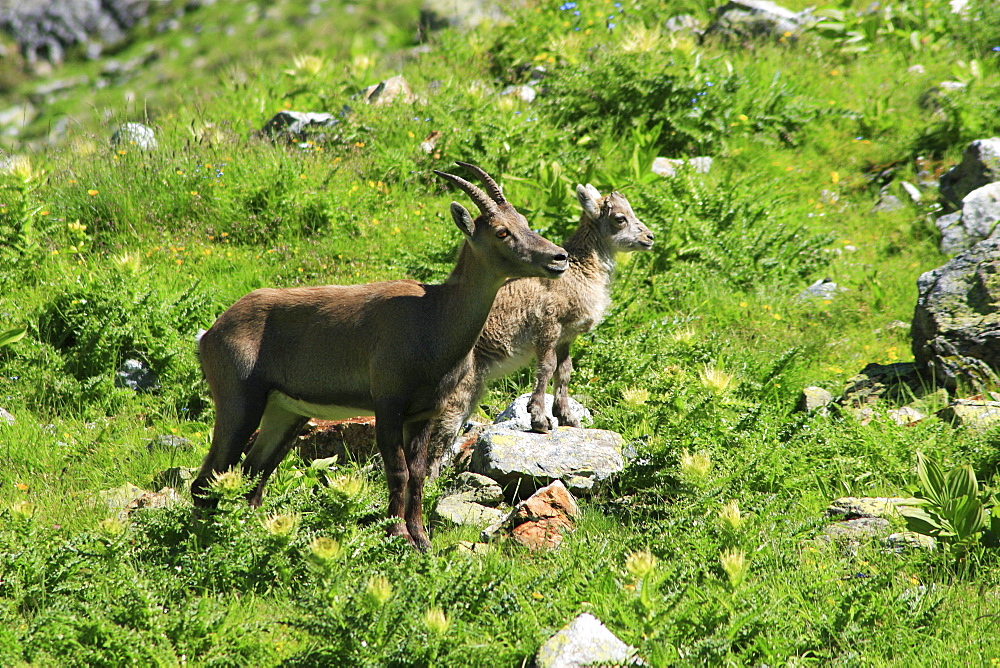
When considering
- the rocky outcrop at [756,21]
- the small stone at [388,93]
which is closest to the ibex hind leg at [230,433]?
the small stone at [388,93]

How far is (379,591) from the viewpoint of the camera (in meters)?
5.08

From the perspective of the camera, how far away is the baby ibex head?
31.4ft

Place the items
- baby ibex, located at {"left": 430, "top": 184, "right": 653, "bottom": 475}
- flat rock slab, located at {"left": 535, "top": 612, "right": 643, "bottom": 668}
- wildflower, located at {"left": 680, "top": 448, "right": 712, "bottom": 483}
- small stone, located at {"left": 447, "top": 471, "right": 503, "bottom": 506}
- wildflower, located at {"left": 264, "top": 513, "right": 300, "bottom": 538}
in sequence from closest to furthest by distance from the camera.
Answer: flat rock slab, located at {"left": 535, "top": 612, "right": 643, "bottom": 668} → wildflower, located at {"left": 264, "top": 513, "right": 300, "bottom": 538} → wildflower, located at {"left": 680, "top": 448, "right": 712, "bottom": 483} → small stone, located at {"left": 447, "top": 471, "right": 503, "bottom": 506} → baby ibex, located at {"left": 430, "top": 184, "right": 653, "bottom": 475}

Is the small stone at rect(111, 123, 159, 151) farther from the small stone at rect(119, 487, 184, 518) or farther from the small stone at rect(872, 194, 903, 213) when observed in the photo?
the small stone at rect(872, 194, 903, 213)

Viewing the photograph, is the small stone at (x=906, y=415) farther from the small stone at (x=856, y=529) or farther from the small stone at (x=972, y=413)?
the small stone at (x=856, y=529)

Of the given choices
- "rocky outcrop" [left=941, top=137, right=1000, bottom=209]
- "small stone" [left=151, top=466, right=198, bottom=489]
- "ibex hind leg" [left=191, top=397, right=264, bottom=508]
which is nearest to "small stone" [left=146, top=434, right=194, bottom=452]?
"small stone" [left=151, top=466, right=198, bottom=489]

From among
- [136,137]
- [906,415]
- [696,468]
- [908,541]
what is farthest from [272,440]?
[136,137]

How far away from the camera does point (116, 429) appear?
8867 mm

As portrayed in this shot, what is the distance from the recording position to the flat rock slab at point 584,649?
5023 mm

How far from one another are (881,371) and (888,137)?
6.37 metres

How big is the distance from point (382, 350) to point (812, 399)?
13.5 ft

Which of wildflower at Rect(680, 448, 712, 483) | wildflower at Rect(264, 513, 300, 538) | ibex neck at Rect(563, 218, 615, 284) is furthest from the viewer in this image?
ibex neck at Rect(563, 218, 615, 284)

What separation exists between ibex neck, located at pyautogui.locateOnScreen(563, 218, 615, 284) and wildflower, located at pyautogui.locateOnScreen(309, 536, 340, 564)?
467 cm

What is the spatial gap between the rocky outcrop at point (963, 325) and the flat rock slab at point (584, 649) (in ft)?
15.3
